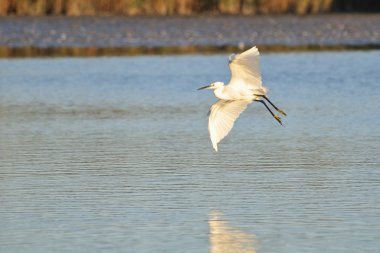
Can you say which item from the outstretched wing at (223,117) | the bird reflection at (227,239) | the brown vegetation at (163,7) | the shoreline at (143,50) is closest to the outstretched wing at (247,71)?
the outstretched wing at (223,117)

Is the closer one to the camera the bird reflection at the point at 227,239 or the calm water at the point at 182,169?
the bird reflection at the point at 227,239

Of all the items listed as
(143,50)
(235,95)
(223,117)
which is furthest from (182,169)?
(143,50)

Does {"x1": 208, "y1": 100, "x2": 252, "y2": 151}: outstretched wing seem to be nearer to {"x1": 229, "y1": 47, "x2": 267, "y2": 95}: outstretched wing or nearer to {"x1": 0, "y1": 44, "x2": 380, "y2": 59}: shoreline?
{"x1": 229, "y1": 47, "x2": 267, "y2": 95}: outstretched wing

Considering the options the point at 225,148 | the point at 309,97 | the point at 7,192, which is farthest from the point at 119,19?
the point at 7,192

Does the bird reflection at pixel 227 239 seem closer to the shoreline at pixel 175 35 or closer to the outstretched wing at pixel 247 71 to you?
the outstretched wing at pixel 247 71

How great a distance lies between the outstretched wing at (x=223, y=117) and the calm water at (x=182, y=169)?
0.40 metres

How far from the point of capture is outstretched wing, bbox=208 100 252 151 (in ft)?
35.8

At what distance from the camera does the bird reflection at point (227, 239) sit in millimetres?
8188

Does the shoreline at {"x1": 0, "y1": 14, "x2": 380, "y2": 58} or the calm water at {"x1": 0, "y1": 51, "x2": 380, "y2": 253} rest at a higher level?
the calm water at {"x1": 0, "y1": 51, "x2": 380, "y2": 253}

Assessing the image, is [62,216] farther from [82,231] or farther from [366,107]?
[366,107]

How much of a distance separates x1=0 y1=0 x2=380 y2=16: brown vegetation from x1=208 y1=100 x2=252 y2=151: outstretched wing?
2021cm

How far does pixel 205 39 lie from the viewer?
27.6m

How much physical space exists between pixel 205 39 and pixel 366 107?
1203 cm

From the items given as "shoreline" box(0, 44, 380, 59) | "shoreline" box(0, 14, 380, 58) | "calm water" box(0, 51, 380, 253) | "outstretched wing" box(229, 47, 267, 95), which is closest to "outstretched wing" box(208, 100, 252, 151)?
"outstretched wing" box(229, 47, 267, 95)
